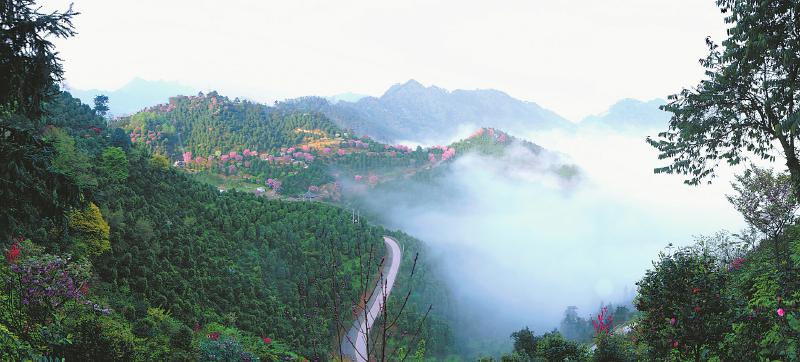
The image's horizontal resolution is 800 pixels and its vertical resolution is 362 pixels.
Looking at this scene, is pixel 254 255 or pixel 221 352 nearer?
pixel 221 352

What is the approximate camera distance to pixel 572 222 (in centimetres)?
10525

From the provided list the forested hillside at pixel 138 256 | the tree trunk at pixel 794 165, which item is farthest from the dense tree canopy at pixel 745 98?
the forested hillside at pixel 138 256

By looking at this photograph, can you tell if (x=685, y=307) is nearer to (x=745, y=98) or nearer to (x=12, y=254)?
(x=745, y=98)

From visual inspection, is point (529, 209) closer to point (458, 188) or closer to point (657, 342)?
point (458, 188)

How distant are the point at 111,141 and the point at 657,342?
2918cm

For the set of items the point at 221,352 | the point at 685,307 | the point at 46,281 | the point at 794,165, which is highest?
the point at 794,165

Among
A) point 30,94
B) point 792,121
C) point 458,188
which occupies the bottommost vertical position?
point 30,94

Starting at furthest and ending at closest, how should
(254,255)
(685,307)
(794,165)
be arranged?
(254,255) → (794,165) → (685,307)

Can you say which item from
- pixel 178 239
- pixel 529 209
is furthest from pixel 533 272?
pixel 178 239

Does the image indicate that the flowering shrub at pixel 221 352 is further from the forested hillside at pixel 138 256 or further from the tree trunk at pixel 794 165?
the tree trunk at pixel 794 165

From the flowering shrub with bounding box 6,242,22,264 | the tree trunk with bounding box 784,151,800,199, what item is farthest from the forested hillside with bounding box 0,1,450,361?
the tree trunk with bounding box 784,151,800,199

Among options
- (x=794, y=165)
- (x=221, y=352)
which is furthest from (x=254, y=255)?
(x=794, y=165)

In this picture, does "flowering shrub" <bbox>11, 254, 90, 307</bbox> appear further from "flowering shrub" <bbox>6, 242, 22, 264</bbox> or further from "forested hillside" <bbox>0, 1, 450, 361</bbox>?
"flowering shrub" <bbox>6, 242, 22, 264</bbox>

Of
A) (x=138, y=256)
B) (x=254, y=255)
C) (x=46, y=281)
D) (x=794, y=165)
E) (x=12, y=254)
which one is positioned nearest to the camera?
(x=794, y=165)
